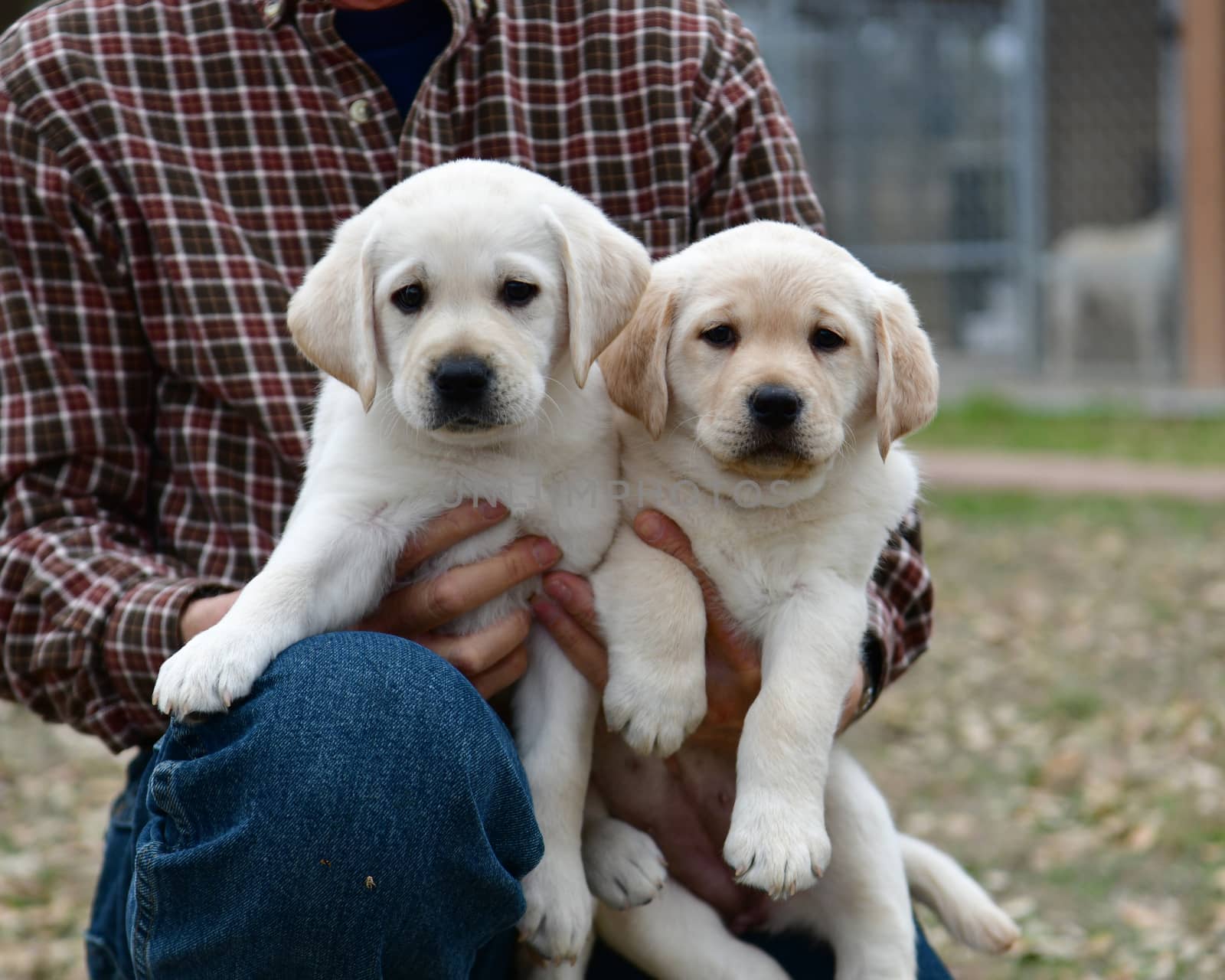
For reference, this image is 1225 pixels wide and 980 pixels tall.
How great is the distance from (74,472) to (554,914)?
1.13 m

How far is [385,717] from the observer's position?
1.98 metres

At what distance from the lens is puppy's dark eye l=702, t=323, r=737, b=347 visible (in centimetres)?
236

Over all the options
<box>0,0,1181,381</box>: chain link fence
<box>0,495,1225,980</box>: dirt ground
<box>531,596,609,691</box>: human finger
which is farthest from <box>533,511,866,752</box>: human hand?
<box>0,0,1181,381</box>: chain link fence

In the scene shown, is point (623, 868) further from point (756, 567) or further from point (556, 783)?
point (756, 567)

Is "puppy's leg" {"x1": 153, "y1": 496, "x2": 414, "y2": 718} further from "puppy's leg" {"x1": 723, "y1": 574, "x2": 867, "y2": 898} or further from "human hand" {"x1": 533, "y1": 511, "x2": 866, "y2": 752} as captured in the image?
"puppy's leg" {"x1": 723, "y1": 574, "x2": 867, "y2": 898}

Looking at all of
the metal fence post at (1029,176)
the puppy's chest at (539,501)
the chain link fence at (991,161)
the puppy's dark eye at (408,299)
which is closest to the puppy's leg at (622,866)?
the puppy's chest at (539,501)

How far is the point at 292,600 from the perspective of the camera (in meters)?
2.11

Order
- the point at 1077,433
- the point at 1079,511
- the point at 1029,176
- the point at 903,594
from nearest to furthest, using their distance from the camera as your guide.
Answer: the point at 903,594 → the point at 1079,511 → the point at 1077,433 → the point at 1029,176

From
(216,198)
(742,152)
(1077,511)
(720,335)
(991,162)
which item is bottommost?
(1077,511)

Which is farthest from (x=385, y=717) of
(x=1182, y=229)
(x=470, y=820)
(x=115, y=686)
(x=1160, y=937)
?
(x=1182, y=229)

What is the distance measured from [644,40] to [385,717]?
137cm

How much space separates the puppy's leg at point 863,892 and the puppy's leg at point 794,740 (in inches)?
8.8

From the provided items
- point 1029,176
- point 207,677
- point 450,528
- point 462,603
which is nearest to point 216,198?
point 450,528

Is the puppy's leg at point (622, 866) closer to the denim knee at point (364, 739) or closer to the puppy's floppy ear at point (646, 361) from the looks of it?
the denim knee at point (364, 739)
